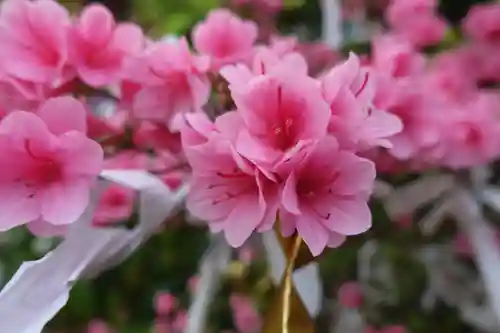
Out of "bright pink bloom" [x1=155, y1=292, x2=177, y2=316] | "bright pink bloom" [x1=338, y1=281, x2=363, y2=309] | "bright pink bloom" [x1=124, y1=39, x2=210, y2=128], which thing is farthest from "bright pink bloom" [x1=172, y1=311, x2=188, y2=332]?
"bright pink bloom" [x1=124, y1=39, x2=210, y2=128]

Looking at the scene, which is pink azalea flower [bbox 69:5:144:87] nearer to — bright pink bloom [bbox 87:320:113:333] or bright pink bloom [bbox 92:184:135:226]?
bright pink bloom [bbox 92:184:135:226]

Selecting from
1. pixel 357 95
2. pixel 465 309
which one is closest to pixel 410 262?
pixel 465 309

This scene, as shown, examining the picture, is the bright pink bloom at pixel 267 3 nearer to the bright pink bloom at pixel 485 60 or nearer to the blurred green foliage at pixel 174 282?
the blurred green foliage at pixel 174 282

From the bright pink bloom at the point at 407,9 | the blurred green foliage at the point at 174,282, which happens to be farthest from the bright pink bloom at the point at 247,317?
the bright pink bloom at the point at 407,9

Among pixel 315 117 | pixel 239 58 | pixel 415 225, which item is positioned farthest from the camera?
pixel 415 225

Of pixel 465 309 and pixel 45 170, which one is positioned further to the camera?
pixel 465 309

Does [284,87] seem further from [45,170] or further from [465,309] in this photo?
[465,309]
